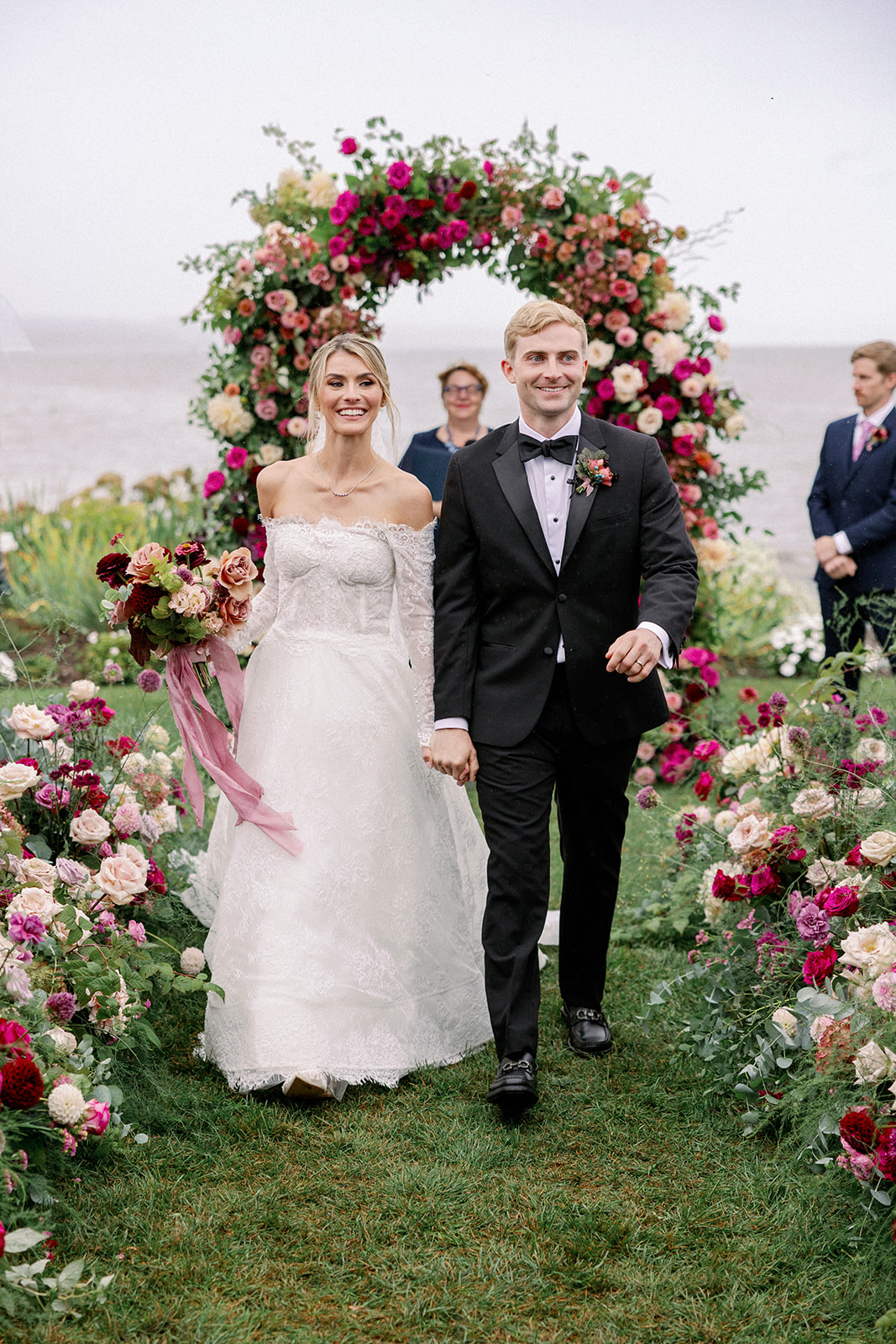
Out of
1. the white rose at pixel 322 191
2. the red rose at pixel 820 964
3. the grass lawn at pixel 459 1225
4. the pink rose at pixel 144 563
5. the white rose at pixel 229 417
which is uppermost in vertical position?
the white rose at pixel 322 191

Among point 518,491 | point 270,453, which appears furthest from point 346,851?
point 270,453

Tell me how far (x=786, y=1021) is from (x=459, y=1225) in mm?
1011

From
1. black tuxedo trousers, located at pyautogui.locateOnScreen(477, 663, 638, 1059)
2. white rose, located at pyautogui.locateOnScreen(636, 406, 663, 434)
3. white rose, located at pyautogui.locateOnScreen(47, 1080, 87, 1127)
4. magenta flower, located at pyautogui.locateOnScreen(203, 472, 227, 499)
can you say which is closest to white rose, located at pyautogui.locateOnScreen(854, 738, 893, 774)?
black tuxedo trousers, located at pyautogui.locateOnScreen(477, 663, 638, 1059)

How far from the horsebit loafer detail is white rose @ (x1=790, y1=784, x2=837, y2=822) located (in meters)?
0.97

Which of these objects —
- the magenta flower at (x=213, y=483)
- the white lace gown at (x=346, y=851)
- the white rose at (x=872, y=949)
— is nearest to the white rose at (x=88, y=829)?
the white lace gown at (x=346, y=851)

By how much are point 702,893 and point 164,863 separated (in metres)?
2.16

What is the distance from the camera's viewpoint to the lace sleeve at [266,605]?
4.19m

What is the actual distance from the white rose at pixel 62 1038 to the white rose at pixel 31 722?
1.06 m

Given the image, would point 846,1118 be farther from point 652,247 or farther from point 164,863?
point 652,247

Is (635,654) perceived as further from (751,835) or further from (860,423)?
(860,423)

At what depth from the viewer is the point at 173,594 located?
356 centimetres

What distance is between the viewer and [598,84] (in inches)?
547

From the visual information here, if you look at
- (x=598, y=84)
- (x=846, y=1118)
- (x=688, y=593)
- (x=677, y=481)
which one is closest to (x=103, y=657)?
(x=677, y=481)

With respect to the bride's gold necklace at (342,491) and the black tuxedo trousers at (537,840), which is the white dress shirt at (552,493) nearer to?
the black tuxedo trousers at (537,840)
